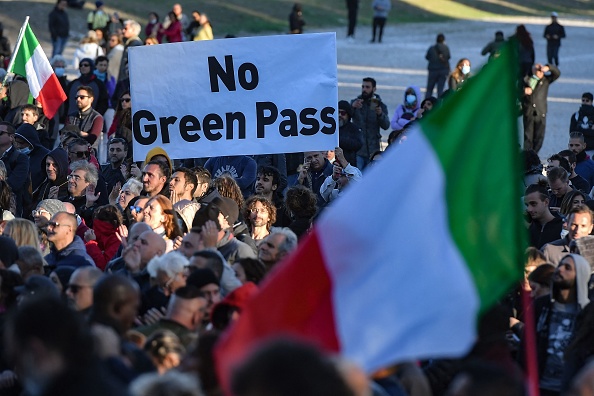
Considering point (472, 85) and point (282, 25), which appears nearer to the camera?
point (472, 85)

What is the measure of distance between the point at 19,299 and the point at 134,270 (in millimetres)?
1417

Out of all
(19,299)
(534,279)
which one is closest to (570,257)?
(534,279)

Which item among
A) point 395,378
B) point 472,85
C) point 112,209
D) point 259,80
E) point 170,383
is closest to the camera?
point 170,383

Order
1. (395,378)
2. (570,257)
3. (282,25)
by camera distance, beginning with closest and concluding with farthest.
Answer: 1. (395,378)
2. (570,257)
3. (282,25)

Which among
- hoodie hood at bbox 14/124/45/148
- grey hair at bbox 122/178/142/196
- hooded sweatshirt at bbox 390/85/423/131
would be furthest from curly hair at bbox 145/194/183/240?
hooded sweatshirt at bbox 390/85/423/131

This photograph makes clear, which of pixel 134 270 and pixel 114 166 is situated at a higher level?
pixel 134 270

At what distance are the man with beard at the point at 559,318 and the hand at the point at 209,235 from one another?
247cm

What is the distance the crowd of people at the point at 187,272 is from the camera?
4.62 m

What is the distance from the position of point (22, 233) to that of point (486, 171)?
4.86 metres

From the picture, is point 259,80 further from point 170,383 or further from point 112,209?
point 170,383

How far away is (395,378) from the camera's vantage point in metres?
6.23

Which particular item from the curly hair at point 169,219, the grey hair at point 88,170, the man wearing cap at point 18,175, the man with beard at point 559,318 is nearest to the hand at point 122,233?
the curly hair at point 169,219

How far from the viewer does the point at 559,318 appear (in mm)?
7910

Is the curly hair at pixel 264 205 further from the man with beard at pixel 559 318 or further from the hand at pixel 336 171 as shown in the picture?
the man with beard at pixel 559 318
